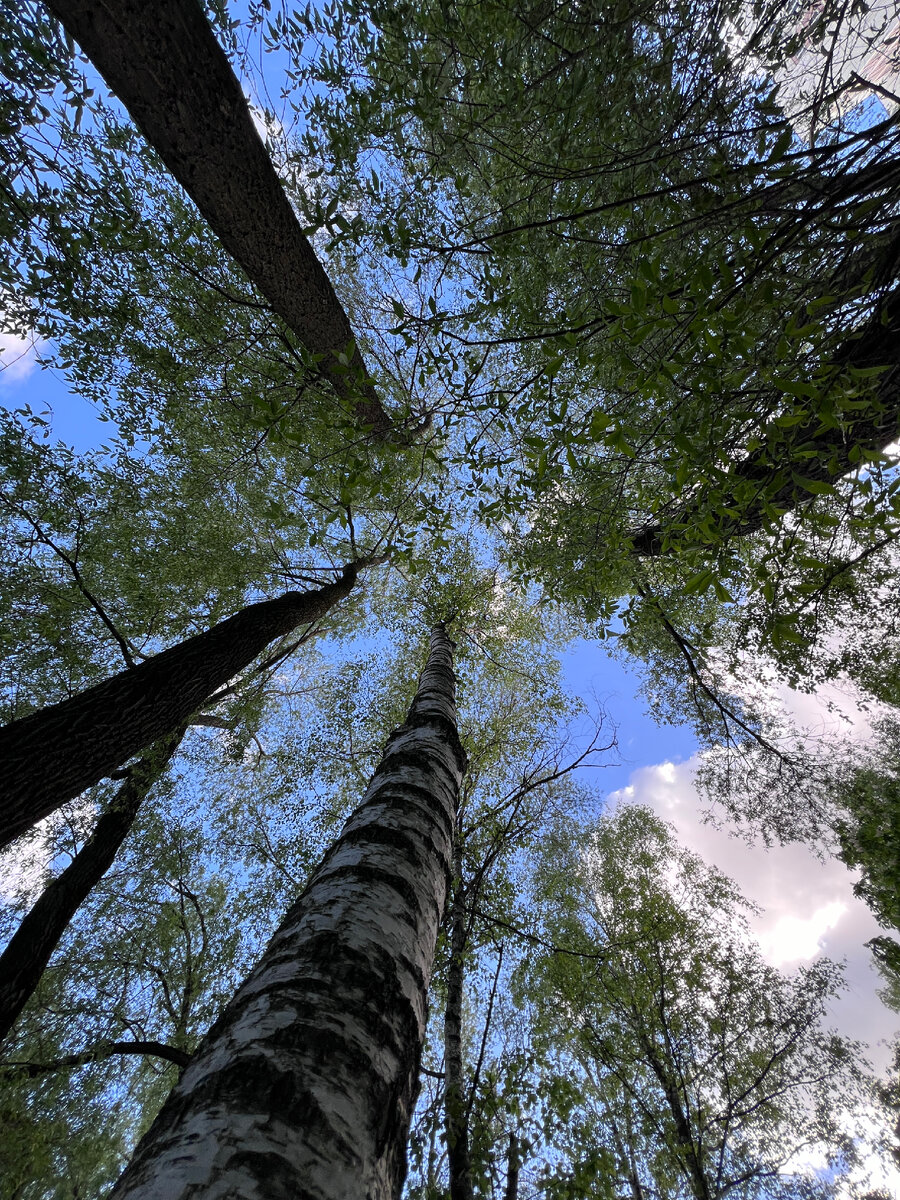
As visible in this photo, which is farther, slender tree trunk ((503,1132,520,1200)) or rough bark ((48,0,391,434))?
slender tree trunk ((503,1132,520,1200))

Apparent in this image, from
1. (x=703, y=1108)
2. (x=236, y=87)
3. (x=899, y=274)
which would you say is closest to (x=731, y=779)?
(x=703, y=1108)

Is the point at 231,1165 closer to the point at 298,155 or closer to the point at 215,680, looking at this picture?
the point at 215,680

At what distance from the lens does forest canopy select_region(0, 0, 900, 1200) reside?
2066 mm

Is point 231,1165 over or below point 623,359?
below

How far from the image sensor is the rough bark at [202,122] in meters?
3.25

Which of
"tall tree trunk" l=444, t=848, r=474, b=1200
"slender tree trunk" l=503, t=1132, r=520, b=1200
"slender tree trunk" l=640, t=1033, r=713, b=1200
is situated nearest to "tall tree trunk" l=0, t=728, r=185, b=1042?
"tall tree trunk" l=444, t=848, r=474, b=1200

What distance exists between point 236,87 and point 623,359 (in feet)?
14.2

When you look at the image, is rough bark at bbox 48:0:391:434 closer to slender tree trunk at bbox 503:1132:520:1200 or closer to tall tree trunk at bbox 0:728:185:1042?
slender tree trunk at bbox 503:1132:520:1200

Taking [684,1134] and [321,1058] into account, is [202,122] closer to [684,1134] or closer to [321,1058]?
[321,1058]

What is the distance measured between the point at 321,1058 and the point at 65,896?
7295 millimetres

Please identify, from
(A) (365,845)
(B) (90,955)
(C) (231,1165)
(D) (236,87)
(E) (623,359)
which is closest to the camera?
(C) (231,1165)

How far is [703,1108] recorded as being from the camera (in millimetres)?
6766

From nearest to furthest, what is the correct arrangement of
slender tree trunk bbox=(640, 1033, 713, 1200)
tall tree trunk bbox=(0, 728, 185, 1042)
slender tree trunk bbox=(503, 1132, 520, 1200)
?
slender tree trunk bbox=(503, 1132, 520, 1200)
tall tree trunk bbox=(0, 728, 185, 1042)
slender tree trunk bbox=(640, 1033, 713, 1200)

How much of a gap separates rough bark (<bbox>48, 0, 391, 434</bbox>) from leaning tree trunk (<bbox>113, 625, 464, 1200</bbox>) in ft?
7.96
